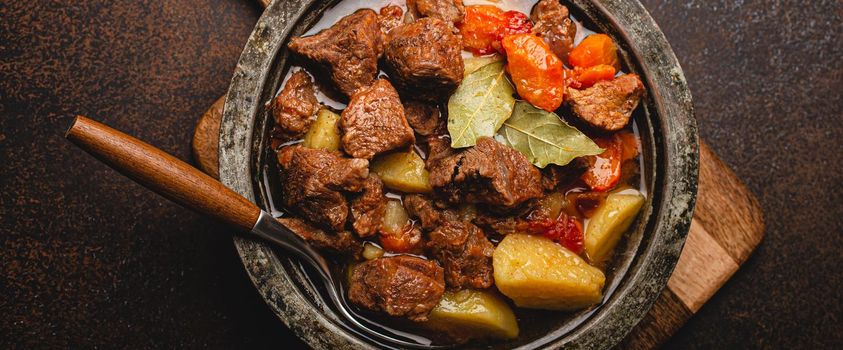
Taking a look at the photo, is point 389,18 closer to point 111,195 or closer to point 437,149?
point 437,149

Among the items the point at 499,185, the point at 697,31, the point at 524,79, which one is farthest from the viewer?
the point at 697,31

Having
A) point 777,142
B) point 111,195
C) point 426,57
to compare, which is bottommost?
point 111,195

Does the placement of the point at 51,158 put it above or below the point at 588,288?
below

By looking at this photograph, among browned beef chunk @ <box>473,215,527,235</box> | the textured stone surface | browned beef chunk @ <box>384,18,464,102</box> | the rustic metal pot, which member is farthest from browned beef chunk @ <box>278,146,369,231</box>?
the textured stone surface

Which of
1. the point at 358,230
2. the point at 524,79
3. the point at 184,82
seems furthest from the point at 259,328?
the point at 524,79

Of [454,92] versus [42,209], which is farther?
[42,209]

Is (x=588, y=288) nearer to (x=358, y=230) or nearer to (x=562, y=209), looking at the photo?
(x=562, y=209)

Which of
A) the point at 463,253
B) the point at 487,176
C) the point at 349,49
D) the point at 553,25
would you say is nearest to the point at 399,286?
the point at 463,253
